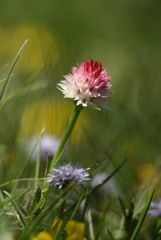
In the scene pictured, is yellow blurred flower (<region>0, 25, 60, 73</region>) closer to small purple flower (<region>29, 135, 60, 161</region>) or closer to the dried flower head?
small purple flower (<region>29, 135, 60, 161</region>)

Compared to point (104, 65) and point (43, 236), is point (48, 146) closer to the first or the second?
point (43, 236)

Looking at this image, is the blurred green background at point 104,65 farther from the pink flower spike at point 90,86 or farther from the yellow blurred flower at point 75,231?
the yellow blurred flower at point 75,231

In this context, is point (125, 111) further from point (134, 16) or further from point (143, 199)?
point (134, 16)

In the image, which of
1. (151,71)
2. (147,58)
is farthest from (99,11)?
(151,71)

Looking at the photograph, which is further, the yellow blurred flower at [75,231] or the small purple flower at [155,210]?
the small purple flower at [155,210]

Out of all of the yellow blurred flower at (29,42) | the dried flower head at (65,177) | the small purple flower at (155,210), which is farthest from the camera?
the yellow blurred flower at (29,42)

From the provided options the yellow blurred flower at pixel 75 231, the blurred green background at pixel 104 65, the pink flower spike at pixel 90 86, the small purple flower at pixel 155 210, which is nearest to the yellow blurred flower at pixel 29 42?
the blurred green background at pixel 104 65

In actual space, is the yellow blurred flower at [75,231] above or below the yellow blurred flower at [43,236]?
above
